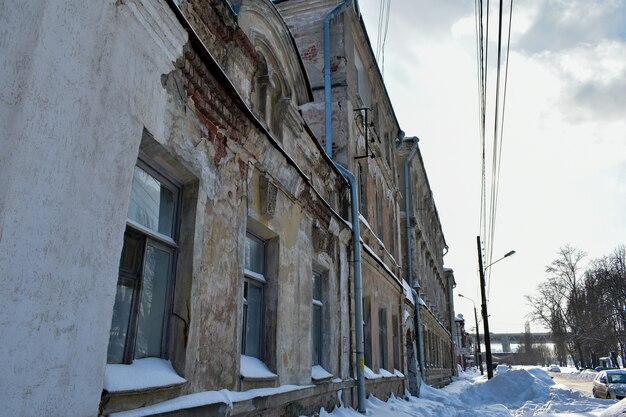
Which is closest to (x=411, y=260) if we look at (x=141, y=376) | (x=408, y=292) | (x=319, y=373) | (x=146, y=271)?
(x=408, y=292)

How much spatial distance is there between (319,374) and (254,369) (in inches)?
82.5

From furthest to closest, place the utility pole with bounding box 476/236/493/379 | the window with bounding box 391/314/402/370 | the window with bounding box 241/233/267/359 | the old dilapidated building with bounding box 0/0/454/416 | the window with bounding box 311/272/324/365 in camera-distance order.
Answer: the utility pole with bounding box 476/236/493/379 → the window with bounding box 391/314/402/370 → the window with bounding box 311/272/324/365 → the window with bounding box 241/233/267/359 → the old dilapidated building with bounding box 0/0/454/416

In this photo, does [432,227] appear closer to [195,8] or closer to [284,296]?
[284,296]

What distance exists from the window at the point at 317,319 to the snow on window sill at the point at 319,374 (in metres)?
0.18

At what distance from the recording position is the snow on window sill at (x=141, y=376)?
300cm

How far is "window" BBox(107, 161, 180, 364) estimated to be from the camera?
11.4ft

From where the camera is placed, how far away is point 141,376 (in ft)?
10.7

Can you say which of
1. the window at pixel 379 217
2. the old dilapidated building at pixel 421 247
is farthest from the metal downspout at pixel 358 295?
the old dilapidated building at pixel 421 247

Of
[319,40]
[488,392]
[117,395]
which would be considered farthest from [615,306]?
[117,395]

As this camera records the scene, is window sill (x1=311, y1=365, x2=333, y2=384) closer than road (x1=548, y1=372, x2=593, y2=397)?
Yes

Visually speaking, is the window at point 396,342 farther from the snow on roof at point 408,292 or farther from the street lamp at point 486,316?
the street lamp at point 486,316

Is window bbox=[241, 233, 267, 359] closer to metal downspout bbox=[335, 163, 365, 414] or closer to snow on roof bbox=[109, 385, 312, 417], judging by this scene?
snow on roof bbox=[109, 385, 312, 417]

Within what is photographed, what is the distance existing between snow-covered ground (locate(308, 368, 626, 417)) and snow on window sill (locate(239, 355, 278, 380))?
2.62 metres

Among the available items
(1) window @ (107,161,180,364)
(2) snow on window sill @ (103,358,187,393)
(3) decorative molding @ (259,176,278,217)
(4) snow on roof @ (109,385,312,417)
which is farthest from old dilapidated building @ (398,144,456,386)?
(2) snow on window sill @ (103,358,187,393)
